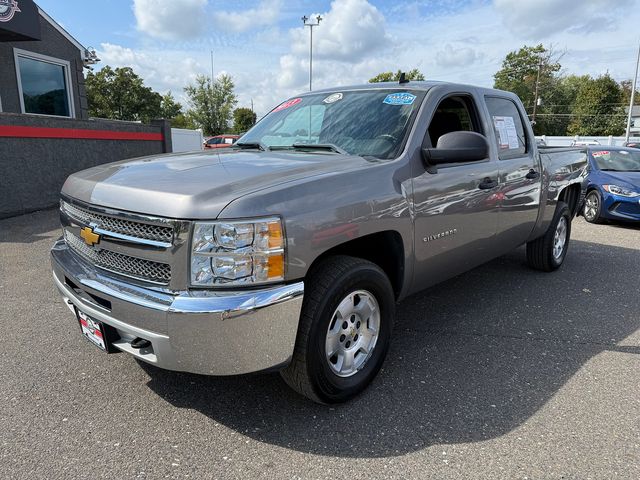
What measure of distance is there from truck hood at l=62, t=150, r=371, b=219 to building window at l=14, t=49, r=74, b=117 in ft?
38.0

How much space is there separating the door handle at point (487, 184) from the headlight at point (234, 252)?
2095 mm

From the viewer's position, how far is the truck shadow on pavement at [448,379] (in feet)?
8.58

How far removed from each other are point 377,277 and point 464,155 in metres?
1.02

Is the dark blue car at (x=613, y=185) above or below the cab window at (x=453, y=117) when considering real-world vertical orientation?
below

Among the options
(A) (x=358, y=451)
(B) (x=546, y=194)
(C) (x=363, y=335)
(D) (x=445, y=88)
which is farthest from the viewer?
(B) (x=546, y=194)

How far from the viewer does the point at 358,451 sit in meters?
2.45

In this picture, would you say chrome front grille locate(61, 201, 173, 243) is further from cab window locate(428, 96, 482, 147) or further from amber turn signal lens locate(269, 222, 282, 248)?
cab window locate(428, 96, 482, 147)

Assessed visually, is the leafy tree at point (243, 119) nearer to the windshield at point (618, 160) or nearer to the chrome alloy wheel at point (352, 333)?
the windshield at point (618, 160)

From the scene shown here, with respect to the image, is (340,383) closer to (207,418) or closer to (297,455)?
(297,455)

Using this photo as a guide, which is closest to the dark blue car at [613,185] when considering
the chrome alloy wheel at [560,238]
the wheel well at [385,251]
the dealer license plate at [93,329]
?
the chrome alloy wheel at [560,238]

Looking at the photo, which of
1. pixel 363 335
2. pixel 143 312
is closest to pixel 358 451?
pixel 363 335

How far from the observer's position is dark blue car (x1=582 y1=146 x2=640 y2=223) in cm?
884

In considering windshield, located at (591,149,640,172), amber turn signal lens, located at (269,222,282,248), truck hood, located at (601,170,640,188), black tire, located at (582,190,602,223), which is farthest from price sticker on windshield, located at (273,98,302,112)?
windshield, located at (591,149,640,172)

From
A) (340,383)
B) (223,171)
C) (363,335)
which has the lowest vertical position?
(340,383)
